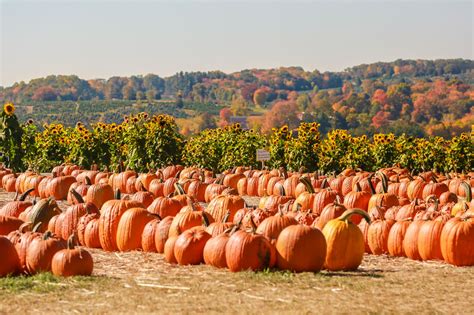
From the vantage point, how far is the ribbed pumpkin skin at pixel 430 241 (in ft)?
36.8

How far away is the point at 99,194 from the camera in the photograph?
1725 centimetres

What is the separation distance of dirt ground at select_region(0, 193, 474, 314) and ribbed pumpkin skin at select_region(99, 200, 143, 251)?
1.89 m

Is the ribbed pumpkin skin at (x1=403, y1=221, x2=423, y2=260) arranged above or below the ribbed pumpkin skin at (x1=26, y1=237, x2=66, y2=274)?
below

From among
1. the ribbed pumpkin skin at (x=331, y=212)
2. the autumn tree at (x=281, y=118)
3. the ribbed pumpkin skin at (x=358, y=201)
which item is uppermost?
the ribbed pumpkin skin at (x=331, y=212)

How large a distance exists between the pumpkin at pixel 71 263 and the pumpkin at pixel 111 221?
266cm

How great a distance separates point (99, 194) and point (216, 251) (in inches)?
303

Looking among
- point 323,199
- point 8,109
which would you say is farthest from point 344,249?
point 8,109

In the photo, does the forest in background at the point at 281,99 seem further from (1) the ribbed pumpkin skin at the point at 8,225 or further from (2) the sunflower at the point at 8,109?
(1) the ribbed pumpkin skin at the point at 8,225

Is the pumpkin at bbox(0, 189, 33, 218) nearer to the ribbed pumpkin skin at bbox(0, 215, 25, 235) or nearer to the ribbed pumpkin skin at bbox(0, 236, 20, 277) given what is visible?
the ribbed pumpkin skin at bbox(0, 215, 25, 235)

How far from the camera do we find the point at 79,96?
139 m

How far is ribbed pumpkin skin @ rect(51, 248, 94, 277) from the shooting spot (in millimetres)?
9375

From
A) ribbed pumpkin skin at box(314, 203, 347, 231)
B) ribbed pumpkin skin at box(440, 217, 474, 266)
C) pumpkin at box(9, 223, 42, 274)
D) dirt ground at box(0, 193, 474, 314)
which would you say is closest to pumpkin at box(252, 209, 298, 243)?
dirt ground at box(0, 193, 474, 314)

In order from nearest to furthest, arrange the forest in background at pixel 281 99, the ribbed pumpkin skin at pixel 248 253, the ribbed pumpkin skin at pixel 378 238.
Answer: the ribbed pumpkin skin at pixel 248 253
the ribbed pumpkin skin at pixel 378 238
the forest in background at pixel 281 99

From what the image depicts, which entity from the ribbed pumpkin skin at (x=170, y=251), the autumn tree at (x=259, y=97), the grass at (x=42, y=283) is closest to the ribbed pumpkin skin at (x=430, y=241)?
the ribbed pumpkin skin at (x=170, y=251)
